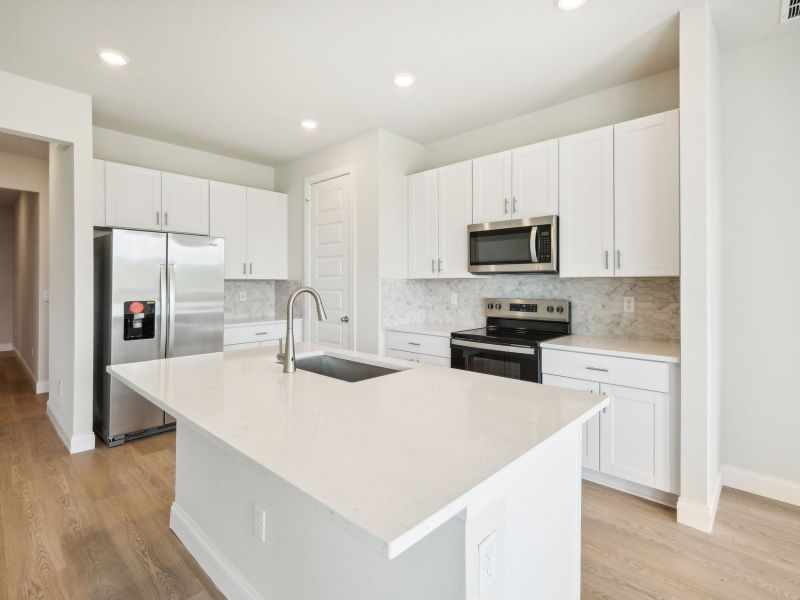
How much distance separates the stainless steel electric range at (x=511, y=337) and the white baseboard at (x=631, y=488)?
68 centimetres

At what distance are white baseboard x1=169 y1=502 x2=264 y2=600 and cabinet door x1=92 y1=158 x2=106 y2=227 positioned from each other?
2.45 m

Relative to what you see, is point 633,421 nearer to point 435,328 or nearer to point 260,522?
point 435,328

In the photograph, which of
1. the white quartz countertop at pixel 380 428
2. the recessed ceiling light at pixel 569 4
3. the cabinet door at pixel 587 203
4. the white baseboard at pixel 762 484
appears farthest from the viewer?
the cabinet door at pixel 587 203

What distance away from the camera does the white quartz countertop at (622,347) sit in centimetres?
→ 236

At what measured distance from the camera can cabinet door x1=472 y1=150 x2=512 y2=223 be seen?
10.6 feet

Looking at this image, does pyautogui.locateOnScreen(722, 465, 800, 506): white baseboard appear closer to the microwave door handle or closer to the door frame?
the microwave door handle

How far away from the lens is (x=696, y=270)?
216 cm

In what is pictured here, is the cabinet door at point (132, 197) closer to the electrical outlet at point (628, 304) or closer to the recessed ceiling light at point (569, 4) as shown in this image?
the recessed ceiling light at point (569, 4)

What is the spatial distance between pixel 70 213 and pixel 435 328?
2.89m

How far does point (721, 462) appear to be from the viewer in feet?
8.74

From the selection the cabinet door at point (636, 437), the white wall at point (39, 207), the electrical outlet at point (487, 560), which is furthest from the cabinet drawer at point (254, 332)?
the electrical outlet at point (487, 560)

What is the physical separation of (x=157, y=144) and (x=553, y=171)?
356cm

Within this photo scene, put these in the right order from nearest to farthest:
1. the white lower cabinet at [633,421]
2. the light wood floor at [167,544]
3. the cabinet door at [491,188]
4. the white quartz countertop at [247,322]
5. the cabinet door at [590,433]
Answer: the light wood floor at [167,544] < the white lower cabinet at [633,421] < the cabinet door at [590,433] < the cabinet door at [491,188] < the white quartz countertop at [247,322]

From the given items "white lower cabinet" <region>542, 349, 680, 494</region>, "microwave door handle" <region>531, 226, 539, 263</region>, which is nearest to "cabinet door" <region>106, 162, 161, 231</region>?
"microwave door handle" <region>531, 226, 539, 263</region>
